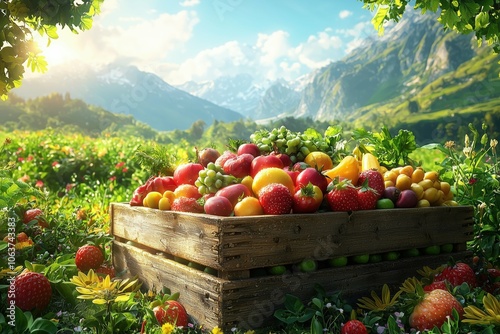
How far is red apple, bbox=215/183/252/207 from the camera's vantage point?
296 centimetres

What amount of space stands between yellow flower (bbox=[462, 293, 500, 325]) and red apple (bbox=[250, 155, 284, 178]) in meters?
1.42

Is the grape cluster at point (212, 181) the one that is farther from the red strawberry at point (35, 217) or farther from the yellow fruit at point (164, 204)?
the red strawberry at point (35, 217)

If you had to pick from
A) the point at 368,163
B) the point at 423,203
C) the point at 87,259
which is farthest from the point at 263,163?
the point at 87,259

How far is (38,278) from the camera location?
9.65 feet

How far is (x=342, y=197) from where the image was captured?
3.00 meters

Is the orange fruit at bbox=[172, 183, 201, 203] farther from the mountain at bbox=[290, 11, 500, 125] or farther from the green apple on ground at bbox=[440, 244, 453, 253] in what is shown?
the mountain at bbox=[290, 11, 500, 125]

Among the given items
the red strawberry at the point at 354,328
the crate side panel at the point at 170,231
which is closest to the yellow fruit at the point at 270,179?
the crate side panel at the point at 170,231

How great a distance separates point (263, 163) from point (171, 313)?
113cm

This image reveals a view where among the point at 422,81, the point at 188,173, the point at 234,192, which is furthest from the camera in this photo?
the point at 422,81

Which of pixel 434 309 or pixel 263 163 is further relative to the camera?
pixel 263 163

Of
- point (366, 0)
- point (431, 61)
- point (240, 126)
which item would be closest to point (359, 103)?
point (431, 61)

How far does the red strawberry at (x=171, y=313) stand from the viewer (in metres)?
2.68

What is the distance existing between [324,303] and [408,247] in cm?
88

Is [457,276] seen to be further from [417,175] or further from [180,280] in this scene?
A: [180,280]
